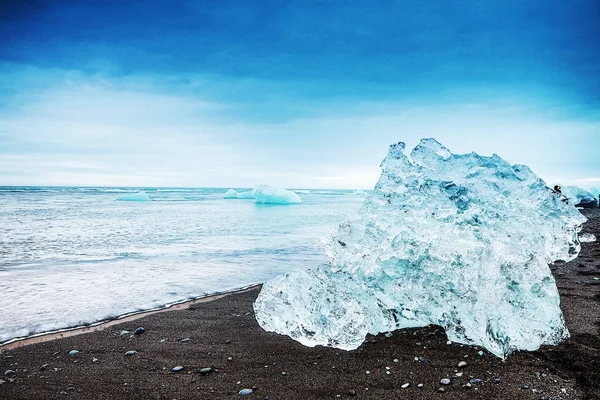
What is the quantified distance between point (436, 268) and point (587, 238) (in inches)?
403

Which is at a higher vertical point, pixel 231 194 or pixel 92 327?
pixel 231 194

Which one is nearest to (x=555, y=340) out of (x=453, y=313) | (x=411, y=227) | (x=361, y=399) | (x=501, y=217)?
(x=453, y=313)

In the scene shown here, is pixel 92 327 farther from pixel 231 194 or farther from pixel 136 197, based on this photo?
pixel 231 194

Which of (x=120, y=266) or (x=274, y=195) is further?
(x=274, y=195)

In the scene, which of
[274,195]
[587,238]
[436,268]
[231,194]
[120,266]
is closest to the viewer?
[436,268]

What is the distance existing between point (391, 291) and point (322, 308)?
928 mm

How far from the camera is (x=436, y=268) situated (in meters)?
4.23

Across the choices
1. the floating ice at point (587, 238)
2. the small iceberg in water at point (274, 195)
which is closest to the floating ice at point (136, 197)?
the small iceberg in water at point (274, 195)

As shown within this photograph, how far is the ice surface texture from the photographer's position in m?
3.90

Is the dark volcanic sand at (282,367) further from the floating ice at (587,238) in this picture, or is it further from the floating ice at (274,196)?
the floating ice at (274,196)

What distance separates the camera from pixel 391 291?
4496 millimetres

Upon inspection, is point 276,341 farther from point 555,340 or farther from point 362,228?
point 555,340

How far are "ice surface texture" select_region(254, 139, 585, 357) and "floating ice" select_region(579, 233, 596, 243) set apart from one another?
7.52m

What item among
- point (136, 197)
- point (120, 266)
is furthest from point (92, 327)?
point (136, 197)
